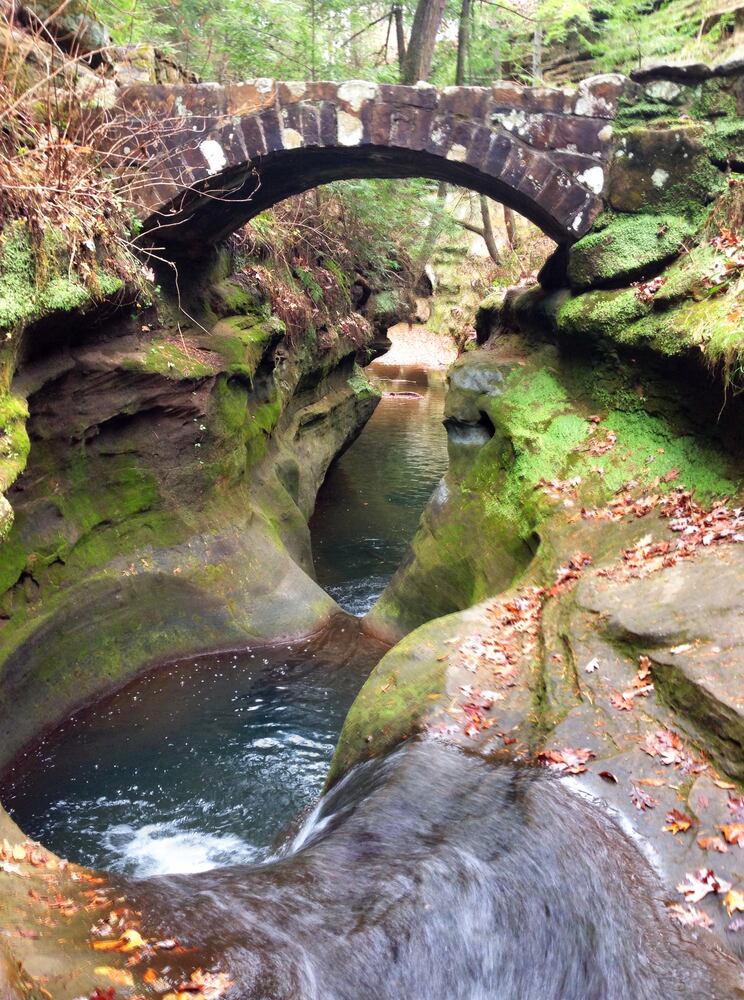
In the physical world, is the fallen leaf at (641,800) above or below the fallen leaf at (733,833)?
below

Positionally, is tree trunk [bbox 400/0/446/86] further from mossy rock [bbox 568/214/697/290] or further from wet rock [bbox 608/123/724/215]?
mossy rock [bbox 568/214/697/290]

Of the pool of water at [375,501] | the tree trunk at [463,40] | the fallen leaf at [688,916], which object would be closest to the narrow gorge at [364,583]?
the fallen leaf at [688,916]

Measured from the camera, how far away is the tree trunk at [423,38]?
12.2 metres

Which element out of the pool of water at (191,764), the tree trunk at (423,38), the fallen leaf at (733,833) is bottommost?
the pool of water at (191,764)

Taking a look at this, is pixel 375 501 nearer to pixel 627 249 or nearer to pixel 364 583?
pixel 364 583

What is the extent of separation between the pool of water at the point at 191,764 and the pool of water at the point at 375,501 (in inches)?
102

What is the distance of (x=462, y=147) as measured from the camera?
769 centimetres

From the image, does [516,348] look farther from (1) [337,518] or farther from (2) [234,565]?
(1) [337,518]

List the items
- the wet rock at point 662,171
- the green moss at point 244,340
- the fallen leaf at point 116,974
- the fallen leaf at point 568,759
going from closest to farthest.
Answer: the fallen leaf at point 116,974 → the fallen leaf at point 568,759 → the wet rock at point 662,171 → the green moss at point 244,340

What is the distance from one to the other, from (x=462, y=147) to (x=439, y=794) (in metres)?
6.58

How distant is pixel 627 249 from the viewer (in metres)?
7.52

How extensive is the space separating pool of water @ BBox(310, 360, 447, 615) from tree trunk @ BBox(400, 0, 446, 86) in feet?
25.7

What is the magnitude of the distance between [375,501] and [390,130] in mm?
8821

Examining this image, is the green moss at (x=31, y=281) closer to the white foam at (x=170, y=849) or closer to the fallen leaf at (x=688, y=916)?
the white foam at (x=170, y=849)
